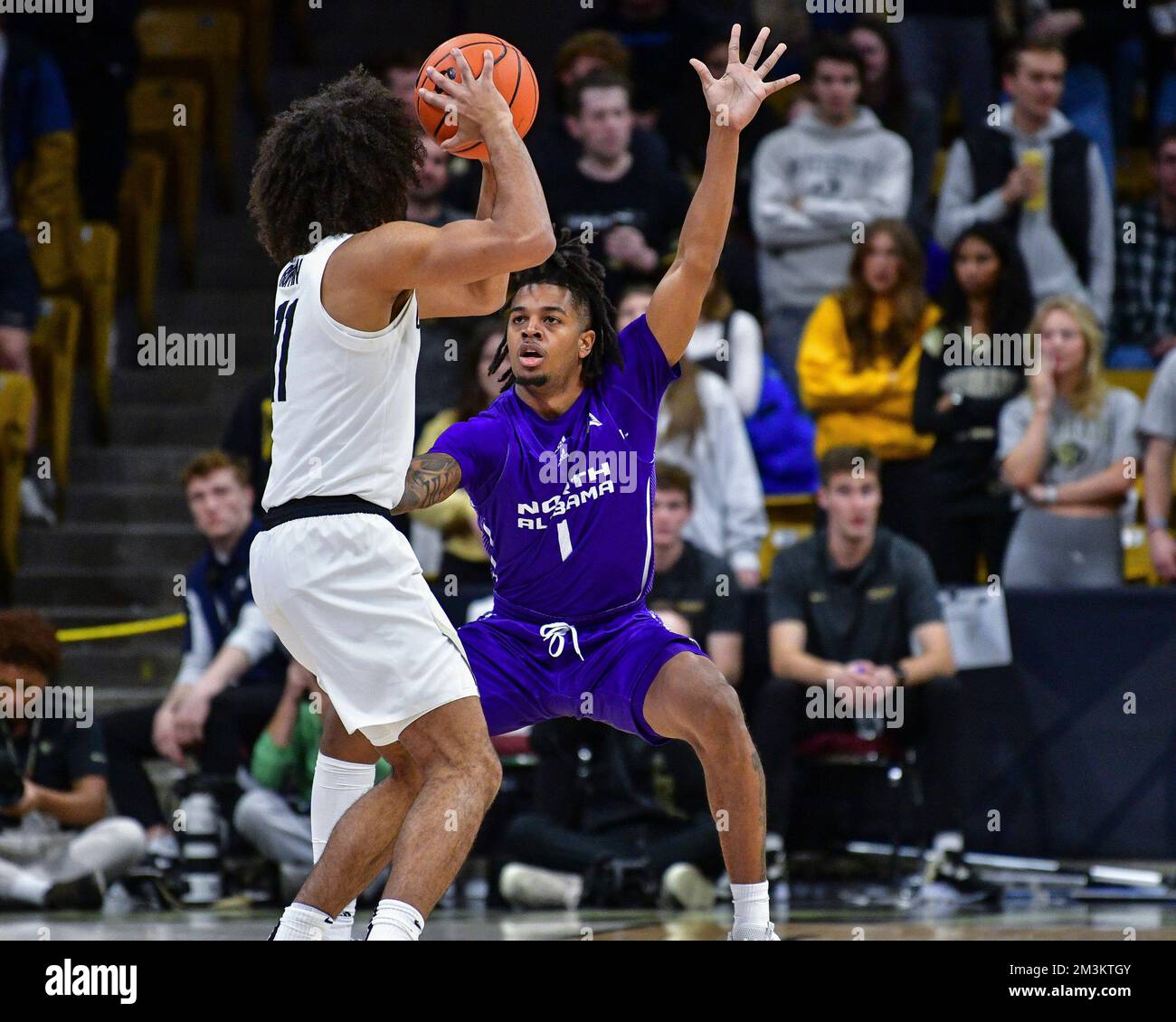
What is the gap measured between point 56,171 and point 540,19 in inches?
149

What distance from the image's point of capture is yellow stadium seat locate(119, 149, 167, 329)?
36.3ft

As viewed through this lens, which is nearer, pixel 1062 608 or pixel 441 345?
pixel 1062 608

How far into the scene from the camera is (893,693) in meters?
7.73

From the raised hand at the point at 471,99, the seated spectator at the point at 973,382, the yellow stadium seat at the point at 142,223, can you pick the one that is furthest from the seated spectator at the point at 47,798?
the raised hand at the point at 471,99

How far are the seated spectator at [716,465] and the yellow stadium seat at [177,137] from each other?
4.12 meters

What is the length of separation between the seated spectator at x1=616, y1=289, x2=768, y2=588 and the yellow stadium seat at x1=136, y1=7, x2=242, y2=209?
4.54 metres

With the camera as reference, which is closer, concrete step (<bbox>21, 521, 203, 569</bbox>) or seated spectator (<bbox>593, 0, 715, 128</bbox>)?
concrete step (<bbox>21, 521, 203, 569</bbox>)

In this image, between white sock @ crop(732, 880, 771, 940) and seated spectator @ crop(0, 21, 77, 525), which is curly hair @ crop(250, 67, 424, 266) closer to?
white sock @ crop(732, 880, 771, 940)

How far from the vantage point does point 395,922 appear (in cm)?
440

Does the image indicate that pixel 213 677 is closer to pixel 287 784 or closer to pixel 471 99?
pixel 287 784
